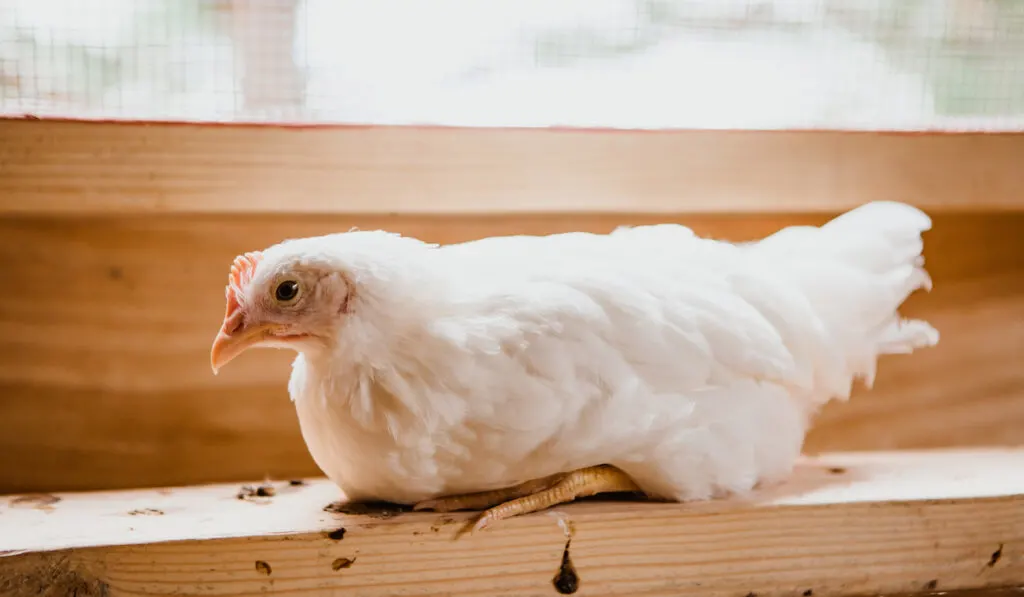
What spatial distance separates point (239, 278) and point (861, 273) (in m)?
0.77

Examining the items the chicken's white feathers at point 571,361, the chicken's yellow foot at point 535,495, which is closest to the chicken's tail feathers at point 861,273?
the chicken's white feathers at point 571,361

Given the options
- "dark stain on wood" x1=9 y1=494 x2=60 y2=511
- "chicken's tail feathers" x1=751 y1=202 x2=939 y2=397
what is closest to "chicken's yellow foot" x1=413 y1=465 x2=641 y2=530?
"chicken's tail feathers" x1=751 y1=202 x2=939 y2=397

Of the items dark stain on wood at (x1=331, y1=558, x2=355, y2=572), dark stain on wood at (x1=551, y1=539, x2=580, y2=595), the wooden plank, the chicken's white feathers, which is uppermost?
the wooden plank

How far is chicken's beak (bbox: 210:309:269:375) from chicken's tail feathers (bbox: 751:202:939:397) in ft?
2.15

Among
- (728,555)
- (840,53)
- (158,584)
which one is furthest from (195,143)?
(840,53)

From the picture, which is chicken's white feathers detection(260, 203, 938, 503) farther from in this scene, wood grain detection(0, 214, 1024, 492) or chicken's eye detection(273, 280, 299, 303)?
wood grain detection(0, 214, 1024, 492)

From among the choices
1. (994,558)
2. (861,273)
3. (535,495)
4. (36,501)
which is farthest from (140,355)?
(994,558)

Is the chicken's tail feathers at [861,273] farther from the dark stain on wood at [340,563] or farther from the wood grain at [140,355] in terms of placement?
the dark stain on wood at [340,563]

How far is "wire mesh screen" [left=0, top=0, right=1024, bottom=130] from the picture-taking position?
3.82 ft

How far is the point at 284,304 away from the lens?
3.08ft

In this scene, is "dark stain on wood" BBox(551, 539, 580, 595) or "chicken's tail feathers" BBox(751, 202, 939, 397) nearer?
"dark stain on wood" BBox(551, 539, 580, 595)

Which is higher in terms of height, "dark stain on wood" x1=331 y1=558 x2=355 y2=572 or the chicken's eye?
the chicken's eye

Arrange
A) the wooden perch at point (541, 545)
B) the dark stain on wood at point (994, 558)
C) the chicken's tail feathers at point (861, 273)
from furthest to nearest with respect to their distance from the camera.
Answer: the chicken's tail feathers at point (861, 273), the dark stain on wood at point (994, 558), the wooden perch at point (541, 545)

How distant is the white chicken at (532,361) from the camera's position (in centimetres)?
94
